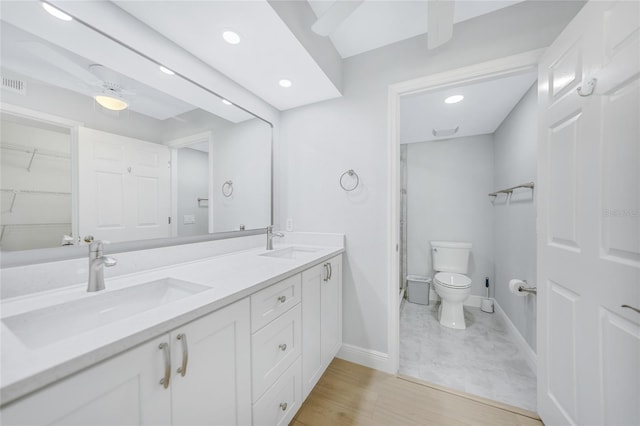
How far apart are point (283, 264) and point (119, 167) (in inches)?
37.4

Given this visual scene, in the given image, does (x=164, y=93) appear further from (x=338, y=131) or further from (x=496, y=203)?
(x=496, y=203)

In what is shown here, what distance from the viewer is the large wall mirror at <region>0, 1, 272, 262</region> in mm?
877

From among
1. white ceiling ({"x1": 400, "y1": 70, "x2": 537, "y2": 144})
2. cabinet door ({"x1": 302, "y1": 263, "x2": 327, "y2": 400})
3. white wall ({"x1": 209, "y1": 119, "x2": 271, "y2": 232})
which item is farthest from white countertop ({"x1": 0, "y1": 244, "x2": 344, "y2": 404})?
white ceiling ({"x1": 400, "y1": 70, "x2": 537, "y2": 144})

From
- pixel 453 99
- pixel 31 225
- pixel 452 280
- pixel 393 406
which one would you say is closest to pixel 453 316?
pixel 452 280

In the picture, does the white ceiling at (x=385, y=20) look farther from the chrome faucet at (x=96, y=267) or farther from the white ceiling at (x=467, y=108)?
the chrome faucet at (x=96, y=267)

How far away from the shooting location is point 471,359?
194 cm

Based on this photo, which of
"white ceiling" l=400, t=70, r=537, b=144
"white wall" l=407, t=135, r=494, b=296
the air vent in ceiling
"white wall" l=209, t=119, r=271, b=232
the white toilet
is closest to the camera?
"white wall" l=209, t=119, r=271, b=232

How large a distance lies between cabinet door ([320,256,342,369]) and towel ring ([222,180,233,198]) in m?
0.93

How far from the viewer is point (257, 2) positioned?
3.56ft

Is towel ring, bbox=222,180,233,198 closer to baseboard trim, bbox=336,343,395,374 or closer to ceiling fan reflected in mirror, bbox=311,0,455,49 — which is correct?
ceiling fan reflected in mirror, bbox=311,0,455,49

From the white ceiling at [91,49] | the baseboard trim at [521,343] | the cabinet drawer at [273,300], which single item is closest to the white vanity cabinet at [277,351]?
the cabinet drawer at [273,300]

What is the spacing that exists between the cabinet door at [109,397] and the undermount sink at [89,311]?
1.12 feet

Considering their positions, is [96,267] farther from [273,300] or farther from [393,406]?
[393,406]

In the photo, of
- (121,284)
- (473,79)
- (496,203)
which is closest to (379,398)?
(121,284)
